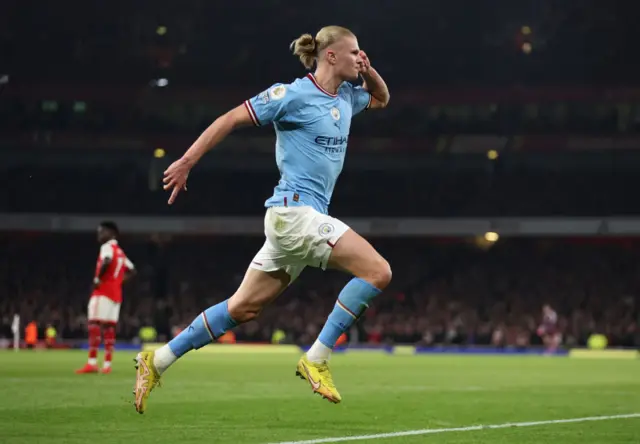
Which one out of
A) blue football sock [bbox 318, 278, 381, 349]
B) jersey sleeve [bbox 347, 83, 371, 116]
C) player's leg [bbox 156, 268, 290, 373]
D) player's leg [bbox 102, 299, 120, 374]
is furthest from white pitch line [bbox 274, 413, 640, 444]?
player's leg [bbox 102, 299, 120, 374]

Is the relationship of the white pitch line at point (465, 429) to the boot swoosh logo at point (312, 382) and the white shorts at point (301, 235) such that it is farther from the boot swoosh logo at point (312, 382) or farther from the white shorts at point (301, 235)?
the white shorts at point (301, 235)

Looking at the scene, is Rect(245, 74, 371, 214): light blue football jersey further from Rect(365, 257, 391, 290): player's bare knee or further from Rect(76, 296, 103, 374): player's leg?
Rect(76, 296, 103, 374): player's leg

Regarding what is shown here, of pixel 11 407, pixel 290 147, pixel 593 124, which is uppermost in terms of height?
pixel 593 124

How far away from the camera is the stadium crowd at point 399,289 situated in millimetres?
36000

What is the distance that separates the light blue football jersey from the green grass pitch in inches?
56.6

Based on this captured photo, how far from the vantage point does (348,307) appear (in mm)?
6684

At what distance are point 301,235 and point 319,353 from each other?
30.0 inches

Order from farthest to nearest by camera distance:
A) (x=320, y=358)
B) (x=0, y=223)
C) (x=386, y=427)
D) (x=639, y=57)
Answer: (x=639, y=57)
(x=0, y=223)
(x=386, y=427)
(x=320, y=358)

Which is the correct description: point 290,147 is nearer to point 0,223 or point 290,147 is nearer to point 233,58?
point 0,223

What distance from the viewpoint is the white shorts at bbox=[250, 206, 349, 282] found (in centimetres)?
641

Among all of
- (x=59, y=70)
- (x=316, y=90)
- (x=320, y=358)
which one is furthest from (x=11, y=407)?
(x=59, y=70)

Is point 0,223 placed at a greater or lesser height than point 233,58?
lesser

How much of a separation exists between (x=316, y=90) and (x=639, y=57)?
36.1m

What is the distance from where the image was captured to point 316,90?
264 inches
